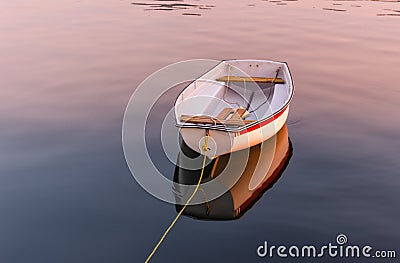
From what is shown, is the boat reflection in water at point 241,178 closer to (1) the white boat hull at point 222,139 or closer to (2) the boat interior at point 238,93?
(1) the white boat hull at point 222,139

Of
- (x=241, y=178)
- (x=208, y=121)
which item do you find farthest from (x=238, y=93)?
(x=241, y=178)

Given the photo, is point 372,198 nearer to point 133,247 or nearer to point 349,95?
point 133,247

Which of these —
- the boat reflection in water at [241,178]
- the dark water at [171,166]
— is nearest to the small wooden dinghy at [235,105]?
the boat reflection in water at [241,178]

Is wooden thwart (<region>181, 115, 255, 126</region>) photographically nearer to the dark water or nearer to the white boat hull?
the white boat hull

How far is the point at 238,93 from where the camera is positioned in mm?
18719

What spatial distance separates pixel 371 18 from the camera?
3634 centimetres

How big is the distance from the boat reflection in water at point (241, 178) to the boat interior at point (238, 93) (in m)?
1.21

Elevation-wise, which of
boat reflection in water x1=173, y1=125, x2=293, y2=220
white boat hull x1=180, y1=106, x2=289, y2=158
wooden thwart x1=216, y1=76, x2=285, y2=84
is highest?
wooden thwart x1=216, y1=76, x2=285, y2=84

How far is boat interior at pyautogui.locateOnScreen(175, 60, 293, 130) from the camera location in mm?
15109

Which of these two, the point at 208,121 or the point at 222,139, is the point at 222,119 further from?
the point at 222,139

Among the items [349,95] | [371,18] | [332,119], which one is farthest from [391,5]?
[332,119]

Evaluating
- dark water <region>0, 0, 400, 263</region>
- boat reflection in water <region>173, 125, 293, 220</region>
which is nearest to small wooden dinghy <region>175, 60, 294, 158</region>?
boat reflection in water <region>173, 125, 293, 220</region>

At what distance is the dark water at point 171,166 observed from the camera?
11.0 metres

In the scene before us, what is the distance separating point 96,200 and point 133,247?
239 centimetres
